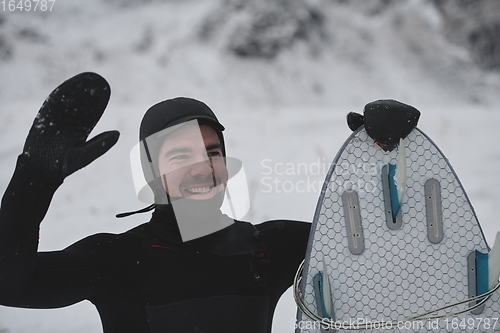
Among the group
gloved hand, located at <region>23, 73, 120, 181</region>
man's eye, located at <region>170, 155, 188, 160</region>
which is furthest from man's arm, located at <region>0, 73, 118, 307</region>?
man's eye, located at <region>170, 155, 188, 160</region>

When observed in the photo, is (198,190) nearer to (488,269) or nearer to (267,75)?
(488,269)

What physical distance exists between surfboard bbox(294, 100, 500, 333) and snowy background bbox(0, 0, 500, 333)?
1.42 m

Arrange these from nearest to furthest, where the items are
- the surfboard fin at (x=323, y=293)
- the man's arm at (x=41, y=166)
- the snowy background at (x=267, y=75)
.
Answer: the man's arm at (x=41, y=166) → the surfboard fin at (x=323, y=293) → the snowy background at (x=267, y=75)

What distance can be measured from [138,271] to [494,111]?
339 centimetres

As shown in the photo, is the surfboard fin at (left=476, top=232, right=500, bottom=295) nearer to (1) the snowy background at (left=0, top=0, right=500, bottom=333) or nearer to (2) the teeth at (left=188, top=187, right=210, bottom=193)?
(2) the teeth at (left=188, top=187, right=210, bottom=193)

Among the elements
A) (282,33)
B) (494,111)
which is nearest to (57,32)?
(282,33)

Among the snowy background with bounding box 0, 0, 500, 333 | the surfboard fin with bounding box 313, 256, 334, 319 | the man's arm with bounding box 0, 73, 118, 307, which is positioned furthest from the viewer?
the snowy background with bounding box 0, 0, 500, 333

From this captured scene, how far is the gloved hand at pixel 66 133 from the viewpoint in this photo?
3.16 ft

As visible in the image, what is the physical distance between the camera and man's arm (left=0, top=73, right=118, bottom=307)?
959 millimetres

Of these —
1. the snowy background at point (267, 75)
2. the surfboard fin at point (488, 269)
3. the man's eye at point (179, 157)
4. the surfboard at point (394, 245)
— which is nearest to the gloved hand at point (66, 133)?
the man's eye at point (179, 157)

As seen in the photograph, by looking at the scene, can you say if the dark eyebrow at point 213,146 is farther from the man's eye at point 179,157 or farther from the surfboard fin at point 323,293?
the surfboard fin at point 323,293

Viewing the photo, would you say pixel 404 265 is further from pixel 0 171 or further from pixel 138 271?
pixel 0 171

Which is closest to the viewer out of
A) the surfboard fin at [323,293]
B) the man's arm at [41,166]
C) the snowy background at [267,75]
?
the man's arm at [41,166]

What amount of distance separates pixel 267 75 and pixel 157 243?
2.73 metres
